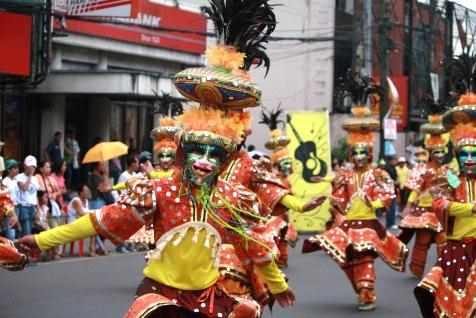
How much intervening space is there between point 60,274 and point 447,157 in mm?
6014

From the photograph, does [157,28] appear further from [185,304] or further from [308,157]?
[185,304]

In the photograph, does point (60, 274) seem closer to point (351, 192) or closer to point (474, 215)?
point (351, 192)

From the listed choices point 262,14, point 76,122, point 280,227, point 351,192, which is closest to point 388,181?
point 351,192

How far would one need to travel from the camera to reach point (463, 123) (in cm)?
1048

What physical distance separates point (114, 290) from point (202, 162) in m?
7.48

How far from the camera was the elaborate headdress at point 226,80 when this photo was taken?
688 cm

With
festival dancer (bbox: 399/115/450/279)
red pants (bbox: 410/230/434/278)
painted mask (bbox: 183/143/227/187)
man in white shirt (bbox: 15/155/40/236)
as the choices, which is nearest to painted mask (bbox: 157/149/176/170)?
man in white shirt (bbox: 15/155/40/236)

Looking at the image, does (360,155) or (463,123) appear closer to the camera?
(463,123)

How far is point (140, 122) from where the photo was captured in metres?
28.8

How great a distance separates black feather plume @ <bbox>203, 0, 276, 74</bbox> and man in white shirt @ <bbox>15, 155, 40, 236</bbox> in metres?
9.72

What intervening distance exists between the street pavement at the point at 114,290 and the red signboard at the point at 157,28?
8.41 meters

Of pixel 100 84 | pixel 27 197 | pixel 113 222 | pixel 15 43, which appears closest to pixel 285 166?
pixel 27 197

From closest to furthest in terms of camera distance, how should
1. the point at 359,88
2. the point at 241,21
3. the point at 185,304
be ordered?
the point at 185,304, the point at 241,21, the point at 359,88

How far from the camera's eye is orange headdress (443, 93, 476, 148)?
33.9 feet
